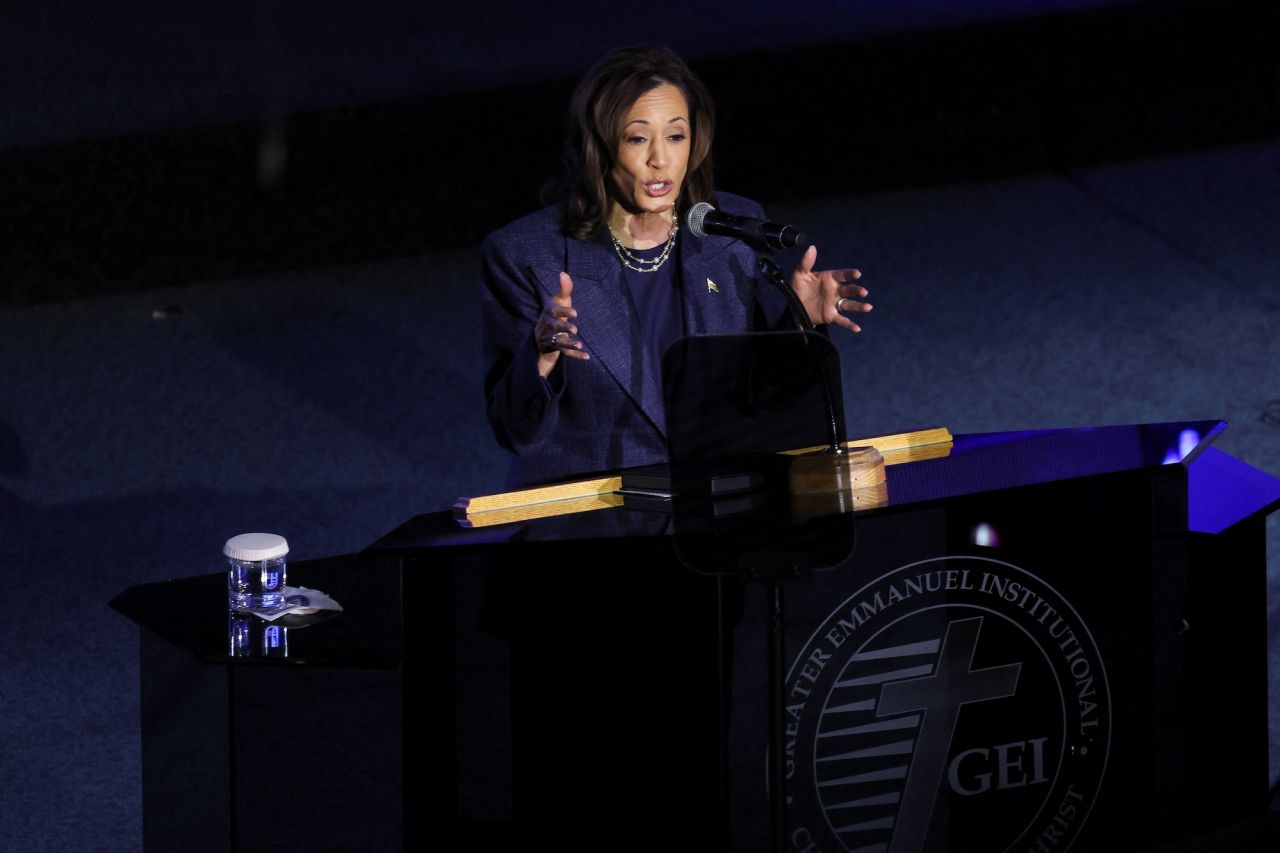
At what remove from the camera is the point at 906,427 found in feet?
16.1

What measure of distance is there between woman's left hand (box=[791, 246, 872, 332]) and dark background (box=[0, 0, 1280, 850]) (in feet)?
5.75

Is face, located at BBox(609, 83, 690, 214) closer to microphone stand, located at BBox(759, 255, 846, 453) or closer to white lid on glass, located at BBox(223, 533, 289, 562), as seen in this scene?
microphone stand, located at BBox(759, 255, 846, 453)

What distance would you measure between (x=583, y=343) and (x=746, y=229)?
450 mm

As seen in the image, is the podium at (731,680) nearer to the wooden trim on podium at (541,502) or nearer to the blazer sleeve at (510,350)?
the wooden trim on podium at (541,502)

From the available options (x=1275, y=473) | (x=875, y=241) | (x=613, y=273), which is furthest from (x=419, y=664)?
(x=875, y=241)

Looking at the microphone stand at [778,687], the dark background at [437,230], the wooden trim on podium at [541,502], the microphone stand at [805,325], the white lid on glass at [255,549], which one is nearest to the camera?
the microphone stand at [778,687]

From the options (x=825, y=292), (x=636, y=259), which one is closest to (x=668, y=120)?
(x=636, y=259)

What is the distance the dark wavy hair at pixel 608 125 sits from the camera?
96.6 inches

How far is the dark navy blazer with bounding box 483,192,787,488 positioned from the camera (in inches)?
96.1

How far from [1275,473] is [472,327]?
9.33ft

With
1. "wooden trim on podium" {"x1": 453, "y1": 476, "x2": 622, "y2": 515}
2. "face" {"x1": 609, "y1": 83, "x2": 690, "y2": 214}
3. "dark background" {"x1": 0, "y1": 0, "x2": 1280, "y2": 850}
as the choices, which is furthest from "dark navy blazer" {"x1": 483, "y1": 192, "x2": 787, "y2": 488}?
"dark background" {"x1": 0, "y1": 0, "x2": 1280, "y2": 850}

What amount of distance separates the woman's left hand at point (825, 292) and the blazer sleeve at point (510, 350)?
0.36m

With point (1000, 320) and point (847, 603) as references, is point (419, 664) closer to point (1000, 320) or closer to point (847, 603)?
point (847, 603)

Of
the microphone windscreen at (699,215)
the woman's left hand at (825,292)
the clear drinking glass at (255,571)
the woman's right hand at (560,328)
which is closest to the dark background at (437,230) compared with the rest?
the clear drinking glass at (255,571)
